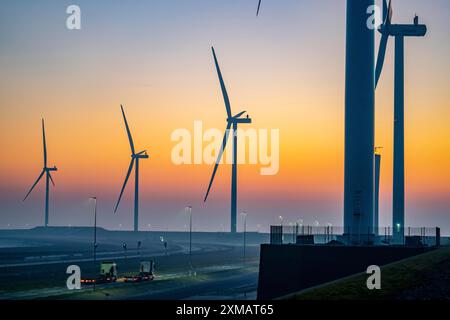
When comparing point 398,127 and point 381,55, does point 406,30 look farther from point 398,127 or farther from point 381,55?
point 398,127

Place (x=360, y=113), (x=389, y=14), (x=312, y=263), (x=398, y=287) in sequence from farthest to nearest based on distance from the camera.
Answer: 1. (x=389, y=14)
2. (x=360, y=113)
3. (x=312, y=263)
4. (x=398, y=287)

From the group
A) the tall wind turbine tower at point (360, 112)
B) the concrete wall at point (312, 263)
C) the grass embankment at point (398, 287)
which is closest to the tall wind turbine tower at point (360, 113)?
the tall wind turbine tower at point (360, 112)

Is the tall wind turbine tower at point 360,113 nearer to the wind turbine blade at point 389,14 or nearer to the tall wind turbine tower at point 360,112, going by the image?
the tall wind turbine tower at point 360,112

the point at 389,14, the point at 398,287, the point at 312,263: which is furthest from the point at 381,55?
Result: the point at 398,287

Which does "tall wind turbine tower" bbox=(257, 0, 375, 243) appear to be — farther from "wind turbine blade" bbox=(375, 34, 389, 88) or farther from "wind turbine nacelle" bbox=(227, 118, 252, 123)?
"wind turbine nacelle" bbox=(227, 118, 252, 123)
